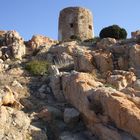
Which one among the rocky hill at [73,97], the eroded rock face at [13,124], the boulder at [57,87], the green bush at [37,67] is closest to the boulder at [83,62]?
the rocky hill at [73,97]

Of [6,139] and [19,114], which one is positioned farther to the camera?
[19,114]

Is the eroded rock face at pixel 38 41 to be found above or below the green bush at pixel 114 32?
below

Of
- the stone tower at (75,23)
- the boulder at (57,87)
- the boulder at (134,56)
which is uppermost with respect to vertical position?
the stone tower at (75,23)

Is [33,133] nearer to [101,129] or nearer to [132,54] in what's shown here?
[101,129]

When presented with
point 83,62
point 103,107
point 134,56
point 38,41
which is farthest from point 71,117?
point 38,41

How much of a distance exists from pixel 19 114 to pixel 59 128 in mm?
1507

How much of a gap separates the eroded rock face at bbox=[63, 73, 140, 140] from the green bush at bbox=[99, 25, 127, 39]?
1428 cm

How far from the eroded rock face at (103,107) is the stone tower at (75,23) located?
A: 63.2 ft

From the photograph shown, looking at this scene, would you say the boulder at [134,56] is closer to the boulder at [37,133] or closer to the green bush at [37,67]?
the green bush at [37,67]

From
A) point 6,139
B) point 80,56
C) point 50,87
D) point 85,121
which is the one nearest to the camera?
point 6,139

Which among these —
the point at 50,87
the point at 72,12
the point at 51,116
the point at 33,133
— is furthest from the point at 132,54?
the point at 72,12

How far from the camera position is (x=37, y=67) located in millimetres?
22219

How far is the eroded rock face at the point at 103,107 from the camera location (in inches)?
564

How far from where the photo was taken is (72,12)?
123ft
